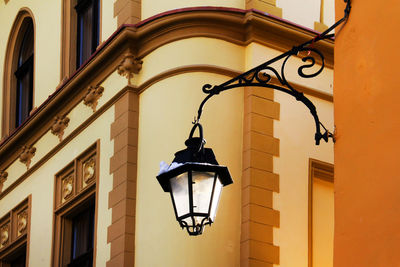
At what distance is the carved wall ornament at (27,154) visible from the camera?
1758 cm

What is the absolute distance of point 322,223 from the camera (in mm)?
14133

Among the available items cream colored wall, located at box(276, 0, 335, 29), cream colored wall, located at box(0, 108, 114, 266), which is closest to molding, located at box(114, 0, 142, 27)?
cream colored wall, located at box(0, 108, 114, 266)

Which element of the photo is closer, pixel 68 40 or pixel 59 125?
pixel 59 125

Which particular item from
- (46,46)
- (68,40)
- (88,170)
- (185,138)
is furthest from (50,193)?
(185,138)

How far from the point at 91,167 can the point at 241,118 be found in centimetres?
255

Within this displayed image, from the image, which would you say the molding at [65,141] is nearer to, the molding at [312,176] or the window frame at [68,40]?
the window frame at [68,40]

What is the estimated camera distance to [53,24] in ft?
59.4

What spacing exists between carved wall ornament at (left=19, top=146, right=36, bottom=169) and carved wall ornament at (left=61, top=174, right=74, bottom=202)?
135cm

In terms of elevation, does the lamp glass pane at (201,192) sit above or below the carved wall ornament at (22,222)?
below

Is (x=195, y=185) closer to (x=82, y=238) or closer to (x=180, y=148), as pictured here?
(x=180, y=148)

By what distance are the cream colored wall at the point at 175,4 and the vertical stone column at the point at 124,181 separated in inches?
44.2

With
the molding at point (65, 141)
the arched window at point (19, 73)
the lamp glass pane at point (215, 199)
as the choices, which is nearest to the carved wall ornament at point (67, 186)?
the molding at point (65, 141)

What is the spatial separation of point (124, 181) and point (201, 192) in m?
3.95

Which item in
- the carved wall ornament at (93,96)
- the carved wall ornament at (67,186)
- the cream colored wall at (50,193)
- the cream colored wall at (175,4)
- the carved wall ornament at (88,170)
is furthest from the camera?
the carved wall ornament at (67,186)
